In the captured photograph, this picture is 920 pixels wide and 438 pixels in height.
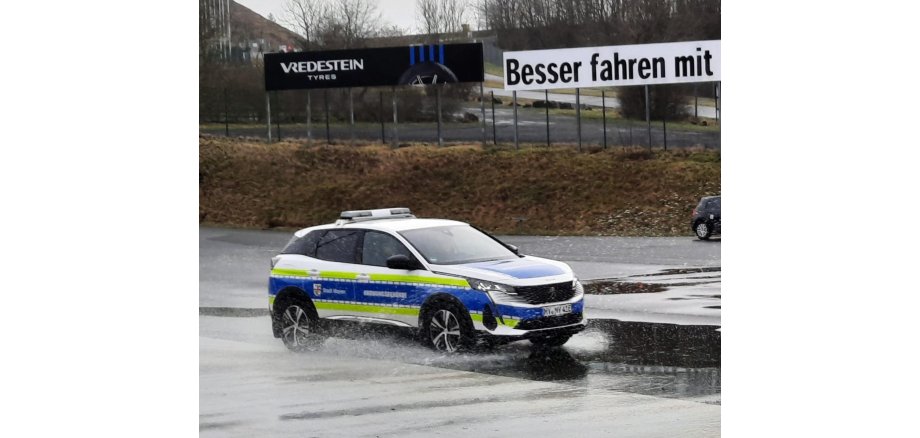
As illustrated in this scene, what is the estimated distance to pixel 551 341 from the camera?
1012cm

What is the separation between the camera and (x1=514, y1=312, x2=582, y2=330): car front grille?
998 centimetres

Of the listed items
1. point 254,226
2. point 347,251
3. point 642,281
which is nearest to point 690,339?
point 642,281

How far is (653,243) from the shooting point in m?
10.3

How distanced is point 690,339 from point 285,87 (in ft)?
11.8

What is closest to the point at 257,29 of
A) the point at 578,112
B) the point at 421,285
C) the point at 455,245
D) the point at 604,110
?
the point at 455,245

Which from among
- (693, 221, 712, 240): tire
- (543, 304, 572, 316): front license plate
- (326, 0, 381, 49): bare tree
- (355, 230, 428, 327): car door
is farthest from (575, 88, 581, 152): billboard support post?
(326, 0, 381, 49): bare tree

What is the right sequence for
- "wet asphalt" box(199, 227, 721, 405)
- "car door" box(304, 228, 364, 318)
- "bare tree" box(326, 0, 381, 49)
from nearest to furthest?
"wet asphalt" box(199, 227, 721, 405)
"car door" box(304, 228, 364, 318)
"bare tree" box(326, 0, 381, 49)

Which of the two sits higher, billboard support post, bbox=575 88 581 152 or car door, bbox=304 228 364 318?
billboard support post, bbox=575 88 581 152

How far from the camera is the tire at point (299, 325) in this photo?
10680 mm

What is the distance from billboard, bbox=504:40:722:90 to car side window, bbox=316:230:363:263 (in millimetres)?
1588

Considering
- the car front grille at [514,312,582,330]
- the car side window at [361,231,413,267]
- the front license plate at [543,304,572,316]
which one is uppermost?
the car side window at [361,231,413,267]

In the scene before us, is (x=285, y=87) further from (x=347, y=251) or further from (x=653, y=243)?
(x=653, y=243)

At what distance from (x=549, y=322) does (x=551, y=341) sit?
14 cm

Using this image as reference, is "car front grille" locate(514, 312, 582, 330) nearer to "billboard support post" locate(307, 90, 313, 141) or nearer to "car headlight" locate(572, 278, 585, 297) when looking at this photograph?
"car headlight" locate(572, 278, 585, 297)
